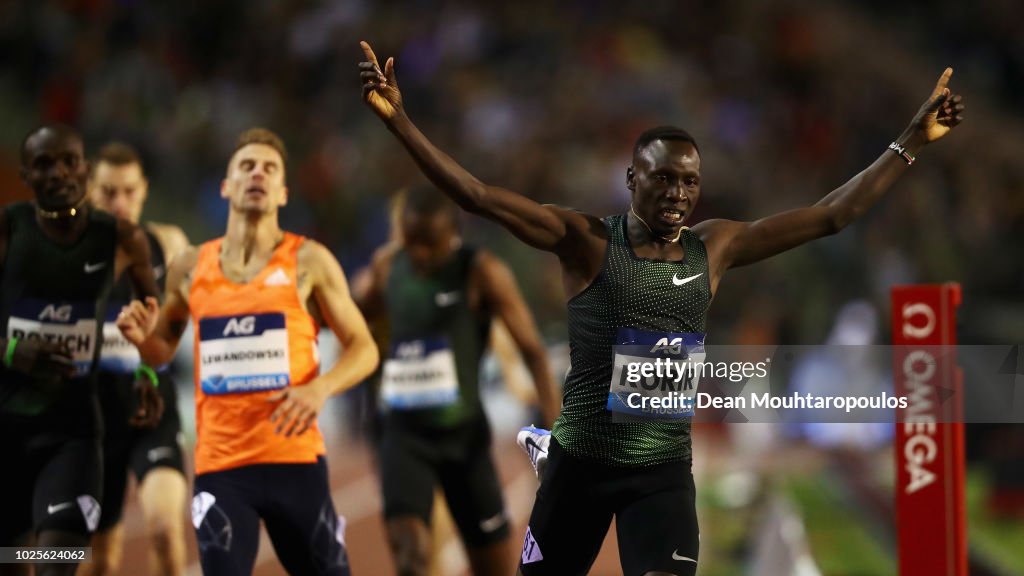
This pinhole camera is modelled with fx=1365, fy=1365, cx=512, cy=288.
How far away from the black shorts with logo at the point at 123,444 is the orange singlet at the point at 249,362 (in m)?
1.69

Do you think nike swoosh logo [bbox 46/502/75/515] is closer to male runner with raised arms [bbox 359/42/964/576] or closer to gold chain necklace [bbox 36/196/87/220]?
gold chain necklace [bbox 36/196/87/220]

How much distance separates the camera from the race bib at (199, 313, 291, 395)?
595cm

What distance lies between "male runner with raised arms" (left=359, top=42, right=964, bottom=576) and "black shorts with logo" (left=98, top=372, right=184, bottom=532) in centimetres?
311

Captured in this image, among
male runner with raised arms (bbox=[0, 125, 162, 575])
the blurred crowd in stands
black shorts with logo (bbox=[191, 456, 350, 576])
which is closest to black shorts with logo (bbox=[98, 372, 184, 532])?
male runner with raised arms (bbox=[0, 125, 162, 575])

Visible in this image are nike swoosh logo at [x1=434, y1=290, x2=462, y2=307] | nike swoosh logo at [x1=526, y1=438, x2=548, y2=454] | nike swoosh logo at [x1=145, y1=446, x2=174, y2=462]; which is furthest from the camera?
nike swoosh logo at [x1=434, y1=290, x2=462, y2=307]

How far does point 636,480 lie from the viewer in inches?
203

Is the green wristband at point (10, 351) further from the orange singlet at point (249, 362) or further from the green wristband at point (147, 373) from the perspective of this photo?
the orange singlet at point (249, 362)

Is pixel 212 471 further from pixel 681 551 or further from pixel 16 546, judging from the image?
pixel 681 551

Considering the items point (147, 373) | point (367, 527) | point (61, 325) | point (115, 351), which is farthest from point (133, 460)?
point (367, 527)

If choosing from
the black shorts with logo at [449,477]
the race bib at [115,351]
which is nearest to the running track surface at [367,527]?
the black shorts with logo at [449,477]

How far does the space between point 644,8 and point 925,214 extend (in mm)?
5882

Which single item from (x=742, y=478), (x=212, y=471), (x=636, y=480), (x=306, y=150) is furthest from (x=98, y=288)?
(x=306, y=150)

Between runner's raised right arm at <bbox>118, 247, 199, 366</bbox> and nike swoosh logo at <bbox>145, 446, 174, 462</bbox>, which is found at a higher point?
runner's raised right arm at <bbox>118, 247, 199, 366</bbox>

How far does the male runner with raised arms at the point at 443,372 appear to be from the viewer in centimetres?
743
